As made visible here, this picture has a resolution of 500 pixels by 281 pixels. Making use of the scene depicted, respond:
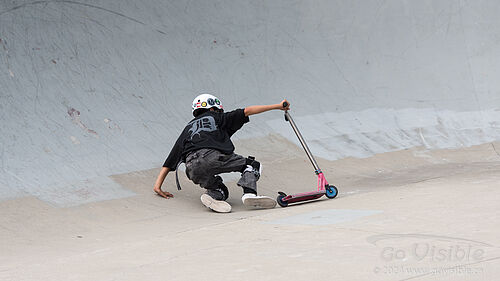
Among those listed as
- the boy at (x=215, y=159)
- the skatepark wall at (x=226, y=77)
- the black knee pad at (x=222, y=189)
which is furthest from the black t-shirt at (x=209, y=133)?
the skatepark wall at (x=226, y=77)

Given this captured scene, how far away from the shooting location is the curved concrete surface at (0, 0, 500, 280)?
2592 millimetres

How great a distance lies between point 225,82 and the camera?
7035 millimetres

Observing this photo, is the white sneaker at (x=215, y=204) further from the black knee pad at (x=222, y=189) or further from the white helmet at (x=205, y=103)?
the white helmet at (x=205, y=103)

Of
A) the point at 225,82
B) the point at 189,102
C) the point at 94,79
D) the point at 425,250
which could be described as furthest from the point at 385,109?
the point at 425,250

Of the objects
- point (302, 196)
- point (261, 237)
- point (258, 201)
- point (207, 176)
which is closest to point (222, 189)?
point (207, 176)

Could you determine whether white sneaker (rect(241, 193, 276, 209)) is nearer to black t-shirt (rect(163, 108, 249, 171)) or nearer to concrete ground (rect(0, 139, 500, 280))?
concrete ground (rect(0, 139, 500, 280))

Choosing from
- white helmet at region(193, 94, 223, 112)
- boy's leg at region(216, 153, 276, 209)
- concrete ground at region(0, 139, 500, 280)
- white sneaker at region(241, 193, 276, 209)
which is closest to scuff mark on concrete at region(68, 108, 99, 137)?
concrete ground at region(0, 139, 500, 280)

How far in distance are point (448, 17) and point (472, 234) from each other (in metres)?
7.53

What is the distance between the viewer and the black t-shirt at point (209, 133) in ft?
14.9

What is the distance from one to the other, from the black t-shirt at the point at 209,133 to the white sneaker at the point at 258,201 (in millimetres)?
411

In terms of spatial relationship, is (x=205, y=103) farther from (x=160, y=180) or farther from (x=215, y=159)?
(x=160, y=180)

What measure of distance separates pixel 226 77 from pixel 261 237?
14.2 ft

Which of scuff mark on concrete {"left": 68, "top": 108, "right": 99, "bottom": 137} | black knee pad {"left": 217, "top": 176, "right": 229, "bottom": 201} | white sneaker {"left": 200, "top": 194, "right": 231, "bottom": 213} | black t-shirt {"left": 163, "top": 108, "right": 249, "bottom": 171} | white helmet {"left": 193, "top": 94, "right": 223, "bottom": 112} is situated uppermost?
scuff mark on concrete {"left": 68, "top": 108, "right": 99, "bottom": 137}

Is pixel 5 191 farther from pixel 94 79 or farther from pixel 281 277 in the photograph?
pixel 281 277
